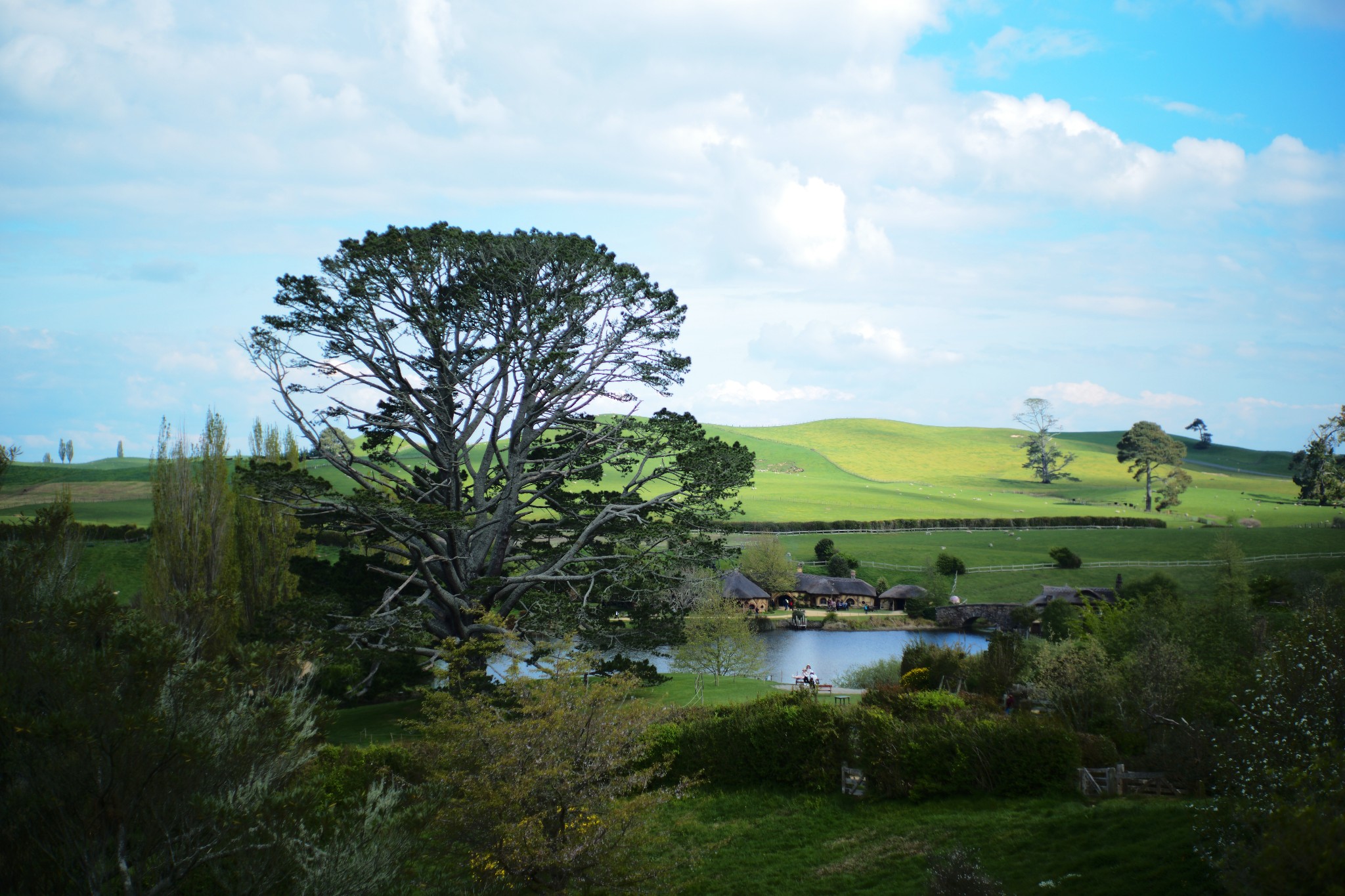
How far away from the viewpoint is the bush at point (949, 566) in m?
75.2

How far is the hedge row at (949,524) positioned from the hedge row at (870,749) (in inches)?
2995

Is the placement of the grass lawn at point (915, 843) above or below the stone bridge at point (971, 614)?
above

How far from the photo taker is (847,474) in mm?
149250

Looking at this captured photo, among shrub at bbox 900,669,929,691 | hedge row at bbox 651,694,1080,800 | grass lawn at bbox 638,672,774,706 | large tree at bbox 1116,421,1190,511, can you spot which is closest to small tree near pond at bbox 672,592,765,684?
grass lawn at bbox 638,672,774,706

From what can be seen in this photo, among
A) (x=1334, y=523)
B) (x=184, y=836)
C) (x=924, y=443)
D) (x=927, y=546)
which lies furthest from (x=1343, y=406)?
(x=924, y=443)

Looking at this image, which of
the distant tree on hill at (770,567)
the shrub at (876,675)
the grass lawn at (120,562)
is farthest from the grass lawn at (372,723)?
the distant tree on hill at (770,567)

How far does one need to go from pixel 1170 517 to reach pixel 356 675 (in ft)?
327

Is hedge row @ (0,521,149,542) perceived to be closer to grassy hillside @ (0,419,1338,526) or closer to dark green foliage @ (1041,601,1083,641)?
grassy hillside @ (0,419,1338,526)

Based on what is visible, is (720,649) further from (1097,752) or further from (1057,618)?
(1097,752)

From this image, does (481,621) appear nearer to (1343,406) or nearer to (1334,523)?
(1343,406)

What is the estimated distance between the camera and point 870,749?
18.7 m

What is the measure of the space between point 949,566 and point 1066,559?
9952 millimetres

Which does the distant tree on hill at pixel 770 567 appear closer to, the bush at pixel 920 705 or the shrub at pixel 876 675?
the shrub at pixel 876 675

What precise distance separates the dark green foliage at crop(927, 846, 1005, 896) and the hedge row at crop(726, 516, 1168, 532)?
3322 inches
